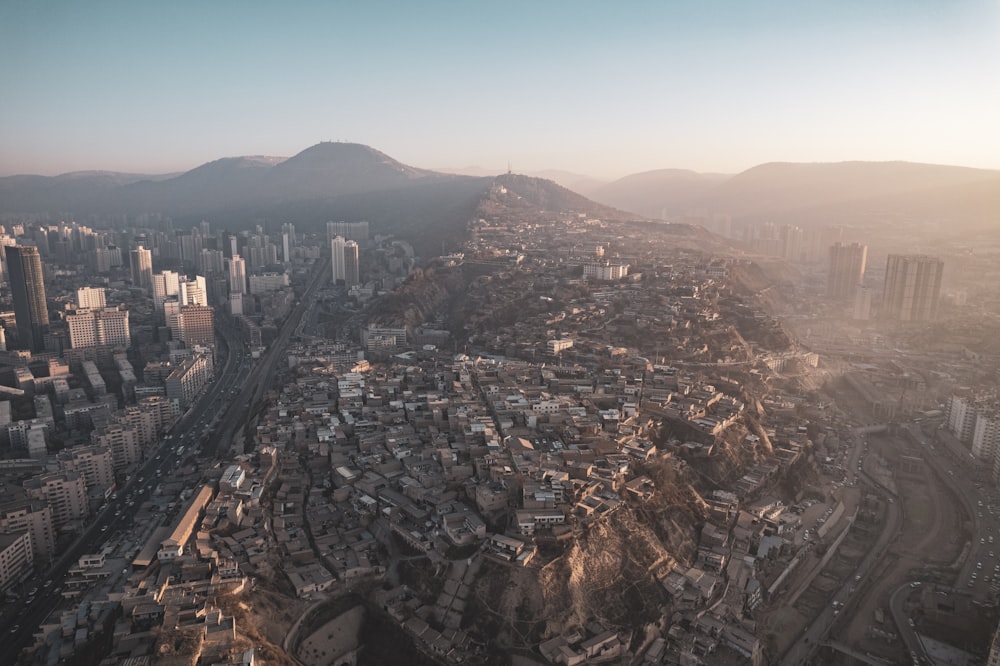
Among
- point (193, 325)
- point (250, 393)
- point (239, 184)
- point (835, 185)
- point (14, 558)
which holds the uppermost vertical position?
point (835, 185)

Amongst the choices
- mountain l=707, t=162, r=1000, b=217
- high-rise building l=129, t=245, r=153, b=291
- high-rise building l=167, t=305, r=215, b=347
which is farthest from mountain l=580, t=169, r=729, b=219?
high-rise building l=167, t=305, r=215, b=347

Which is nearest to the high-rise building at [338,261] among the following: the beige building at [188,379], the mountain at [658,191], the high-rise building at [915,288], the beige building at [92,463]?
the beige building at [188,379]

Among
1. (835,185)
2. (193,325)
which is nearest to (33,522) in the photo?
(193,325)

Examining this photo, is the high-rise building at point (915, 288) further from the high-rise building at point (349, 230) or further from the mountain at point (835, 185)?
the high-rise building at point (349, 230)

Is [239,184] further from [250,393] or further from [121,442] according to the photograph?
[121,442]

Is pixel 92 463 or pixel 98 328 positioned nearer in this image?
pixel 92 463

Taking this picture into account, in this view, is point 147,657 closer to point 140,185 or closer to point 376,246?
point 376,246

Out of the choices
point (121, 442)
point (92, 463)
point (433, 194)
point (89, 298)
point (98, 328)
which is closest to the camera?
point (92, 463)
